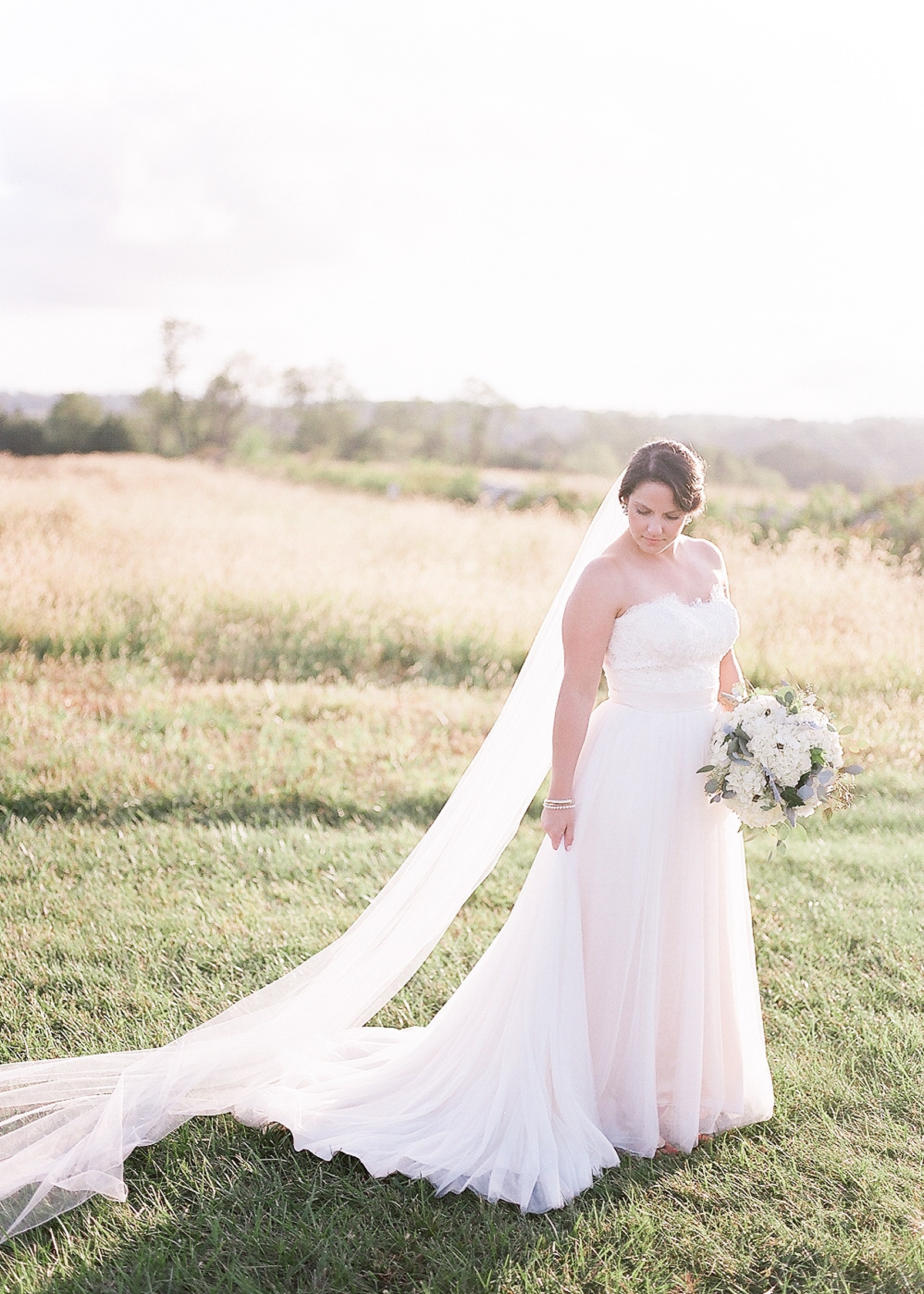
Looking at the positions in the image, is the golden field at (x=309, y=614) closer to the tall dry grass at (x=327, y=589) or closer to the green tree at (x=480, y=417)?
the tall dry grass at (x=327, y=589)

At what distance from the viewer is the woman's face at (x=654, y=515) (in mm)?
3062

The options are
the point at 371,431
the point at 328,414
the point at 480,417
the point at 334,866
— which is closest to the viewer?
the point at 334,866

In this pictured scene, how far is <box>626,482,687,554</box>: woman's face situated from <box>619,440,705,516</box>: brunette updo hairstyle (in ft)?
0.04

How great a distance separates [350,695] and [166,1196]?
17.3 feet

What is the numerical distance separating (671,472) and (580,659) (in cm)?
62

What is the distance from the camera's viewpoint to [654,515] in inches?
121

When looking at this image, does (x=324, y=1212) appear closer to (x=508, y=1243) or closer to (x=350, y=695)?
(x=508, y=1243)

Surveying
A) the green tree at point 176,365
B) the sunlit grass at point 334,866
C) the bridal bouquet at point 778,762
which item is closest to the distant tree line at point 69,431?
the sunlit grass at point 334,866

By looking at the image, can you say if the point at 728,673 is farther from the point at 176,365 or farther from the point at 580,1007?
the point at 176,365

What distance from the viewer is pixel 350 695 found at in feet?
26.8

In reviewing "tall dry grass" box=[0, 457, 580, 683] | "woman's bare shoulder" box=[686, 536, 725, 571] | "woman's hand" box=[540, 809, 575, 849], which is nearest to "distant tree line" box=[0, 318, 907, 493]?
"tall dry grass" box=[0, 457, 580, 683]

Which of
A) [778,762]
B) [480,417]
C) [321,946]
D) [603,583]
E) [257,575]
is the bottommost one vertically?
[321,946]

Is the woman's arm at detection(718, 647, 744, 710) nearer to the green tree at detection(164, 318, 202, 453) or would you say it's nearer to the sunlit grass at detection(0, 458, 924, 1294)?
the sunlit grass at detection(0, 458, 924, 1294)

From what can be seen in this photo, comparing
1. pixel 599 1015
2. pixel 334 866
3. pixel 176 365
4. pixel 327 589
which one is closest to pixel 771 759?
pixel 599 1015
